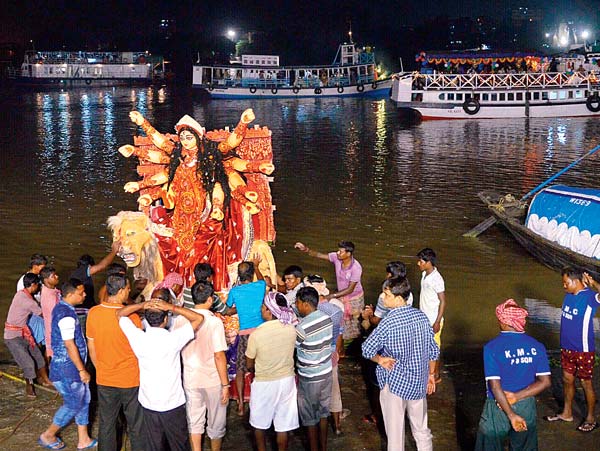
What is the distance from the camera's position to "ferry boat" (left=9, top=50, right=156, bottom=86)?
94.8 meters

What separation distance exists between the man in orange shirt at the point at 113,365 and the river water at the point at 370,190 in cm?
456

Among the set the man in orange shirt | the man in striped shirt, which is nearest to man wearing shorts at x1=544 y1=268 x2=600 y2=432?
the man in striped shirt

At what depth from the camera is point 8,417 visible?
7.39 meters

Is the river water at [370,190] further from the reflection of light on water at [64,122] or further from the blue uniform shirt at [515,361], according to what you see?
the blue uniform shirt at [515,361]

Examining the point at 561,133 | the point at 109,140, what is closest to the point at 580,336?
the point at 561,133

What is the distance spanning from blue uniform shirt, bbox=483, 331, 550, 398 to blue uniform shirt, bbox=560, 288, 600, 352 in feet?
→ 4.98

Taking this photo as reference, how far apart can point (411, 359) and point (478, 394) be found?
2.58 m

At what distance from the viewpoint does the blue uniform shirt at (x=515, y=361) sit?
5520 mm

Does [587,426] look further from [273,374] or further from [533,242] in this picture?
[533,242]

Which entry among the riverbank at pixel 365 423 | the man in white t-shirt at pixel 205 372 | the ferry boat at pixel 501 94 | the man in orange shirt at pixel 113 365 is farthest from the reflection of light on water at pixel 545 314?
the ferry boat at pixel 501 94

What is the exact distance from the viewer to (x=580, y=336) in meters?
6.92

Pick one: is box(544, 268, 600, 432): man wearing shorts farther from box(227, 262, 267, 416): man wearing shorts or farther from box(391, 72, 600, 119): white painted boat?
box(391, 72, 600, 119): white painted boat

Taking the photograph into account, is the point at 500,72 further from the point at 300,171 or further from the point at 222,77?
the point at 222,77

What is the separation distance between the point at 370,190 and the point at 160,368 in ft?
56.8
